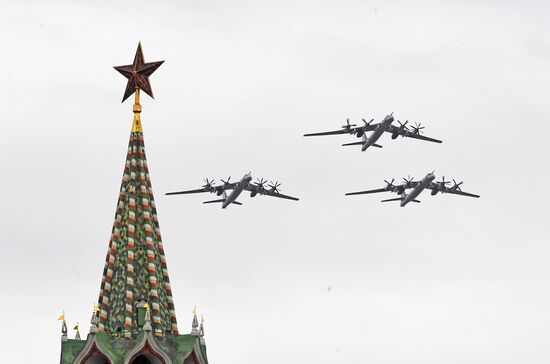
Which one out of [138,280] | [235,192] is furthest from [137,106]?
[235,192]

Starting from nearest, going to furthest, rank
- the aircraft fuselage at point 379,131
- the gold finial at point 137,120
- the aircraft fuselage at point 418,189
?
the gold finial at point 137,120, the aircraft fuselage at point 379,131, the aircraft fuselage at point 418,189

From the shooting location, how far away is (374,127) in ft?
585

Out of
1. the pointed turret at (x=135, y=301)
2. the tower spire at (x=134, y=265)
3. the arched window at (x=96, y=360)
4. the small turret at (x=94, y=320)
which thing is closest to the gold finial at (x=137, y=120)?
the tower spire at (x=134, y=265)

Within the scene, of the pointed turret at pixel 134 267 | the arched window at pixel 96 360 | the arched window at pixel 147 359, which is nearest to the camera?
the arched window at pixel 147 359

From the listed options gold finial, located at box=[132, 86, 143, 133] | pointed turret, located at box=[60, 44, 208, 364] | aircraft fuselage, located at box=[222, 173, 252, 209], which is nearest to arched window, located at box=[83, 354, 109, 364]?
pointed turret, located at box=[60, 44, 208, 364]

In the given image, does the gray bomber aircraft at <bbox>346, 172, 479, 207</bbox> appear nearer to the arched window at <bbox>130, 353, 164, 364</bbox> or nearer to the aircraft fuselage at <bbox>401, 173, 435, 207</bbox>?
the aircraft fuselage at <bbox>401, 173, 435, 207</bbox>

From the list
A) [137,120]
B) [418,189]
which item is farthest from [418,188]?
[137,120]

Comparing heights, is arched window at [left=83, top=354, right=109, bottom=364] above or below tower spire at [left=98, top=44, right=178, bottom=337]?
below

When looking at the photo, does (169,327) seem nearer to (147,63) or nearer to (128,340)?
(128,340)

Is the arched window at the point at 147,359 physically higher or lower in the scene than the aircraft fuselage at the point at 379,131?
lower

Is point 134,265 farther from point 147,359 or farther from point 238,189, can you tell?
point 238,189

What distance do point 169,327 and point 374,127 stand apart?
73.8m

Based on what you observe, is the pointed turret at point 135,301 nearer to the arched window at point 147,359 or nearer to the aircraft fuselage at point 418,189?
the arched window at point 147,359

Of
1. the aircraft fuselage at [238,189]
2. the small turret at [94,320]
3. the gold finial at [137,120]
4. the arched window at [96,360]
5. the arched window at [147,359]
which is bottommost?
the arched window at [147,359]
